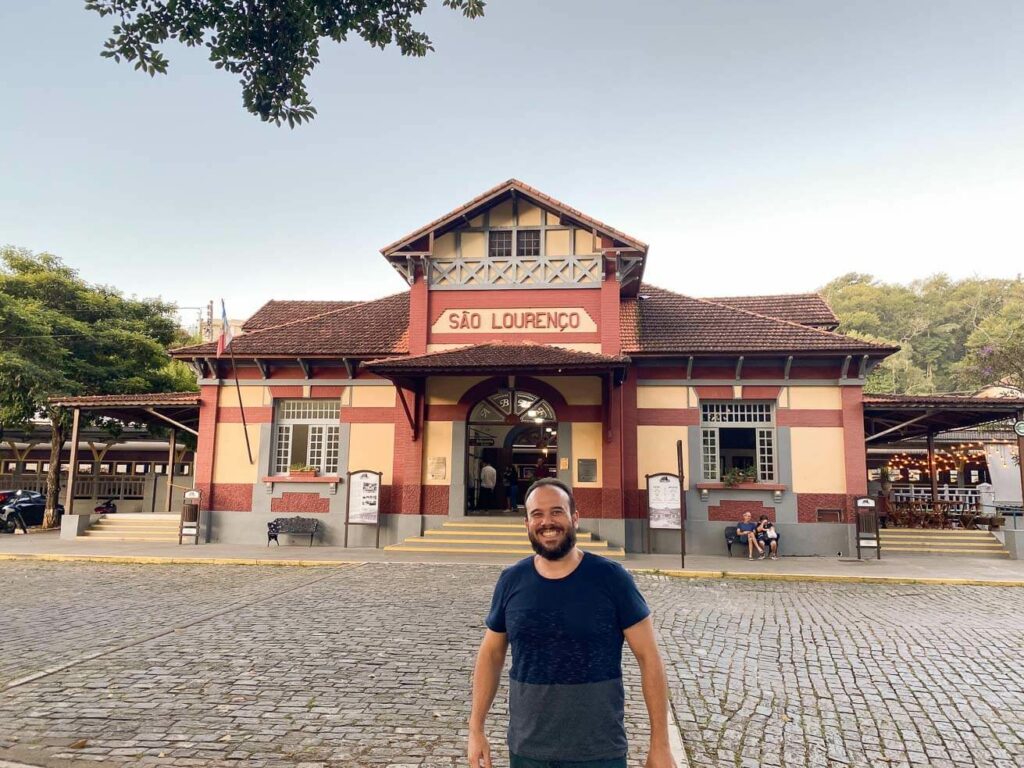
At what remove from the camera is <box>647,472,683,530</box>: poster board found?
14.9 meters

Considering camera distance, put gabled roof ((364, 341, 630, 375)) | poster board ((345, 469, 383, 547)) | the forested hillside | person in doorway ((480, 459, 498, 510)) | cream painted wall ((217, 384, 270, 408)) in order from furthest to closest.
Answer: the forested hillside, person in doorway ((480, 459, 498, 510)), cream painted wall ((217, 384, 270, 408)), poster board ((345, 469, 383, 547)), gabled roof ((364, 341, 630, 375))

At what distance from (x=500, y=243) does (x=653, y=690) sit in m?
15.4

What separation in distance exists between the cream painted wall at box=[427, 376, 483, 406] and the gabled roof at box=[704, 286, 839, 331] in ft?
21.3

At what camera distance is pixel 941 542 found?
54.7ft

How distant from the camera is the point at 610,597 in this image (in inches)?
101

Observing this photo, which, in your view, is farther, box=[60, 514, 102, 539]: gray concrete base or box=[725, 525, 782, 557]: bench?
box=[60, 514, 102, 539]: gray concrete base

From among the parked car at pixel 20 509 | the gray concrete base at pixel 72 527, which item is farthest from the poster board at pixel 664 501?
the parked car at pixel 20 509

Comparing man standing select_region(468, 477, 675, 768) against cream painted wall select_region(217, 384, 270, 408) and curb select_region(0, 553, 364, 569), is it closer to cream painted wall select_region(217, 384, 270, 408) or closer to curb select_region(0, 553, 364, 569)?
curb select_region(0, 553, 364, 569)

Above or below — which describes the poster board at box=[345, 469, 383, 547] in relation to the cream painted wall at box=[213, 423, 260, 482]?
below

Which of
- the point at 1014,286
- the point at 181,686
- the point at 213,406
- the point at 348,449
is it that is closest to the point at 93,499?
the point at 213,406

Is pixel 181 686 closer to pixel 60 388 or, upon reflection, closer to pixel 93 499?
pixel 60 388

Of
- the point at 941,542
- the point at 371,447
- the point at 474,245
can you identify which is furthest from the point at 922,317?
the point at 371,447

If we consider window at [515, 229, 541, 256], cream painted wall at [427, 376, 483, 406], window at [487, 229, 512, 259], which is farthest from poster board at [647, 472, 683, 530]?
window at [487, 229, 512, 259]

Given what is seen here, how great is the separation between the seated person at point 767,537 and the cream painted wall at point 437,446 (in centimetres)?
758
